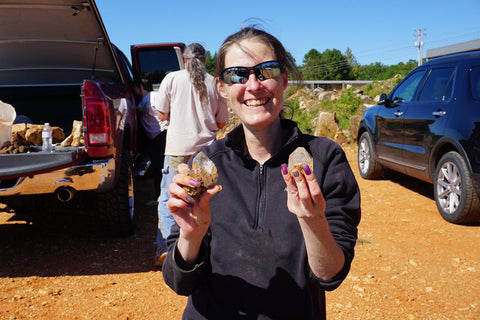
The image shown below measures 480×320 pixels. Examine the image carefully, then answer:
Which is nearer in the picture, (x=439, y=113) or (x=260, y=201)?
(x=260, y=201)

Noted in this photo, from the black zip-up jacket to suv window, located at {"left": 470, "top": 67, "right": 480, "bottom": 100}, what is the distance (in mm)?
4012

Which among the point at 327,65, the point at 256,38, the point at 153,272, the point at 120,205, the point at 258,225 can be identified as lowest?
the point at 153,272

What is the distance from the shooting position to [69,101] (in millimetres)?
5516

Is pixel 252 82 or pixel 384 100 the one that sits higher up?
pixel 252 82

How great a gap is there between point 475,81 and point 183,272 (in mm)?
4651

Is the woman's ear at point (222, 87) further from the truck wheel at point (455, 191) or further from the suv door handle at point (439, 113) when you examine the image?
the suv door handle at point (439, 113)

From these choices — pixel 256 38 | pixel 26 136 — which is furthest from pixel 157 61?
pixel 256 38

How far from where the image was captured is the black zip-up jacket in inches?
59.4

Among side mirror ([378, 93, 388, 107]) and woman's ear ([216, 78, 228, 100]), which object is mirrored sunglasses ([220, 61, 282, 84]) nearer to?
woman's ear ([216, 78, 228, 100])

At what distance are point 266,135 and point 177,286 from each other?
63cm

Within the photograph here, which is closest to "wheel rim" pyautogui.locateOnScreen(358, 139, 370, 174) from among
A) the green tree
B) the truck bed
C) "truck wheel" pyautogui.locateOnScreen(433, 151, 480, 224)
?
"truck wheel" pyautogui.locateOnScreen(433, 151, 480, 224)

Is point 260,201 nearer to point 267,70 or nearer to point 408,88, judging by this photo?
point 267,70

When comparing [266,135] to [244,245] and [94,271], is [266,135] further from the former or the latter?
[94,271]

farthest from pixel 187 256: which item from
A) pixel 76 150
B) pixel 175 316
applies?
pixel 76 150
